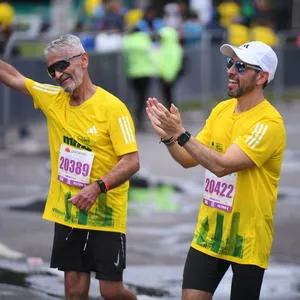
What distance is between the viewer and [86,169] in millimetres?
6844

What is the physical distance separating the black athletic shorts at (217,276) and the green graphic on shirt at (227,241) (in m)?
0.07

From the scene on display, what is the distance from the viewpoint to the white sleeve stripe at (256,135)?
6184mm

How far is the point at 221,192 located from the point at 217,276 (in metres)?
0.50

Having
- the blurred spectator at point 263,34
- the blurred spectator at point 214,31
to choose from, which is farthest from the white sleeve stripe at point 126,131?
the blurred spectator at point 263,34

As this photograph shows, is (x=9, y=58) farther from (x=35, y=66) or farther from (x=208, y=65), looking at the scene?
(x=208, y=65)

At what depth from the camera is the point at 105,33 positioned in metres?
20.9

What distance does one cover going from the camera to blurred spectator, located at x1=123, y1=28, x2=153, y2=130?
19922mm

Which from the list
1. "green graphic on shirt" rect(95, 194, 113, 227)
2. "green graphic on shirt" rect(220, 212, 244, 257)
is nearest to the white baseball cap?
"green graphic on shirt" rect(220, 212, 244, 257)

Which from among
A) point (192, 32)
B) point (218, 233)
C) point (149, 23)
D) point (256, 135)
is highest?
point (256, 135)

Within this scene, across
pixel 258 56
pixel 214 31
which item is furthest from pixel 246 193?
pixel 214 31

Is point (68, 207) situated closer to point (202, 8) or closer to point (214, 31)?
point (214, 31)

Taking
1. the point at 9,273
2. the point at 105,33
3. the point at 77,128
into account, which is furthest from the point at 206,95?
the point at 77,128

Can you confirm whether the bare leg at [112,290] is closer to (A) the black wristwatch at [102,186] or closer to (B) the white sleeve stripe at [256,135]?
(A) the black wristwatch at [102,186]

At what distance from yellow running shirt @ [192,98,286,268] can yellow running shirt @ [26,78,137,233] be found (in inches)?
27.4
